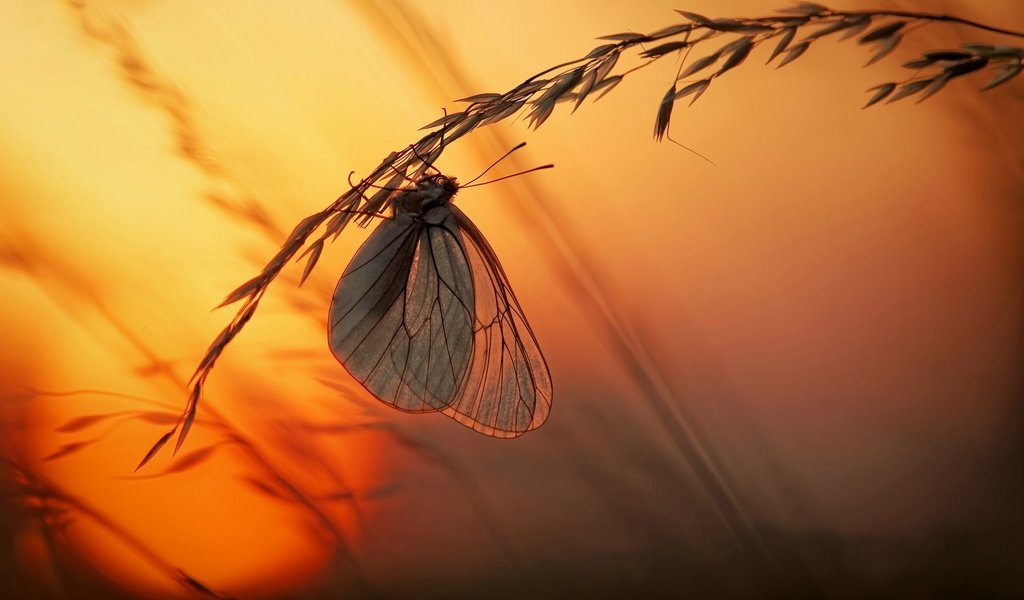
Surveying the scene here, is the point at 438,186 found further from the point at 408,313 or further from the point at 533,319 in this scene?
the point at 533,319

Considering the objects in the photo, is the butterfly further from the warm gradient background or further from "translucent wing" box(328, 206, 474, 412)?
the warm gradient background

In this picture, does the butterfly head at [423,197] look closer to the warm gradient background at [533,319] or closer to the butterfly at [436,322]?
the butterfly at [436,322]

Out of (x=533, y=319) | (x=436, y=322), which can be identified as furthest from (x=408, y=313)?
(x=533, y=319)

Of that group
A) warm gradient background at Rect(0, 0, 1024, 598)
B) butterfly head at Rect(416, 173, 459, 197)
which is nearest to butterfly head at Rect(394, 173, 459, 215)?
butterfly head at Rect(416, 173, 459, 197)

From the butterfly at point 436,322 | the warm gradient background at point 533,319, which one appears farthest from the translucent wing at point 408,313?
the warm gradient background at point 533,319

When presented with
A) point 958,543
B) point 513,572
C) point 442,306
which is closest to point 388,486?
point 513,572

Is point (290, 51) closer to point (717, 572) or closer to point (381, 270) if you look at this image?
point (381, 270)
